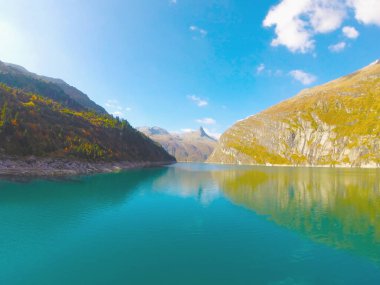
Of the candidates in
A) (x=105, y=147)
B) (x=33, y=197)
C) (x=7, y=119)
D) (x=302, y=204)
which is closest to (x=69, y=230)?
(x=33, y=197)

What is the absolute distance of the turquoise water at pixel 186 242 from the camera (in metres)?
21.8

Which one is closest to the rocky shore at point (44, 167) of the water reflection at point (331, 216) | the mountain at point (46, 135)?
the mountain at point (46, 135)

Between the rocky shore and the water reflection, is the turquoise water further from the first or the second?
the rocky shore

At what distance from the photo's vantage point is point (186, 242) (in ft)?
100

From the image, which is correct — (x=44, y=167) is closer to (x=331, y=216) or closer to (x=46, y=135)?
(x=46, y=135)

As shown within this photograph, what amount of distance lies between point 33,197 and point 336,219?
64480mm

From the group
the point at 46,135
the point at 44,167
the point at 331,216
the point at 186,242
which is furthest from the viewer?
the point at 46,135

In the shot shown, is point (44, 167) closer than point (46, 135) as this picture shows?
Yes

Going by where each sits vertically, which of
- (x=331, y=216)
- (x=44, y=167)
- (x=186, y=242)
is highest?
(x=44, y=167)

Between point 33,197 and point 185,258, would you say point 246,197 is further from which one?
point 33,197

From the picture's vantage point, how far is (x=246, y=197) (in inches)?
2530

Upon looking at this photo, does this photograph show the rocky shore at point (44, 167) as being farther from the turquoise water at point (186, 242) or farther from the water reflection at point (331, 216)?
the water reflection at point (331, 216)

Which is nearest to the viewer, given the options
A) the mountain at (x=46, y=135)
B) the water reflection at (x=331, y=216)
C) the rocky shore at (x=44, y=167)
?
the water reflection at (x=331, y=216)

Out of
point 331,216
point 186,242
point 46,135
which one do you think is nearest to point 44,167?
point 46,135
